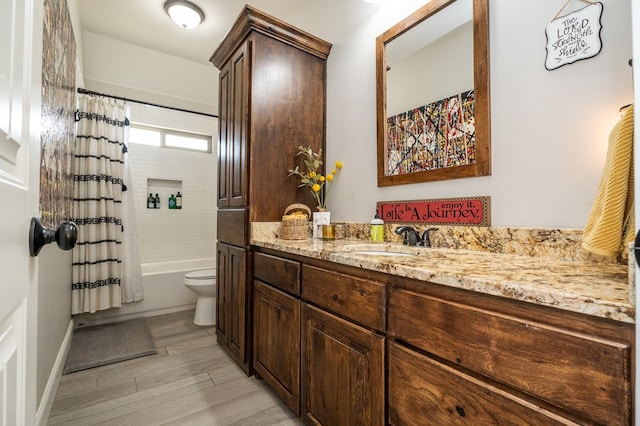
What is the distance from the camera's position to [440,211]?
145 cm

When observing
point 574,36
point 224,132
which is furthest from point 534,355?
point 224,132

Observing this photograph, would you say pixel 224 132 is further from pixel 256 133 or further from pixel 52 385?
pixel 52 385

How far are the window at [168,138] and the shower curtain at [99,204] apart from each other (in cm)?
75

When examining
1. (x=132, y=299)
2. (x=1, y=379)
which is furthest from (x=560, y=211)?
(x=132, y=299)

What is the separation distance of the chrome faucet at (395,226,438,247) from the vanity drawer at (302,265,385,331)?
508 millimetres

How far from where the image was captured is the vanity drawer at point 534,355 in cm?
53

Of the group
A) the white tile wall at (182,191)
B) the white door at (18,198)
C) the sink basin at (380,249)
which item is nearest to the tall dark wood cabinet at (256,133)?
the sink basin at (380,249)

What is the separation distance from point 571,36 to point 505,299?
1030 mm

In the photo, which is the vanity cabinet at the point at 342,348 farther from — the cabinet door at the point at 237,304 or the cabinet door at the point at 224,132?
the cabinet door at the point at 224,132

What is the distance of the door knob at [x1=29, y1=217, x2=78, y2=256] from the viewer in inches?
21.6

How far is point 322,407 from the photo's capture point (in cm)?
122

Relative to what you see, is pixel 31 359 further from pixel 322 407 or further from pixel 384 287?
pixel 322 407

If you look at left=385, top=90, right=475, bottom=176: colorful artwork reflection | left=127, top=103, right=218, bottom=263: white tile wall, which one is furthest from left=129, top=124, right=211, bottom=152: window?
left=385, top=90, right=475, bottom=176: colorful artwork reflection

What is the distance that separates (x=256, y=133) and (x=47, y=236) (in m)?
1.44
